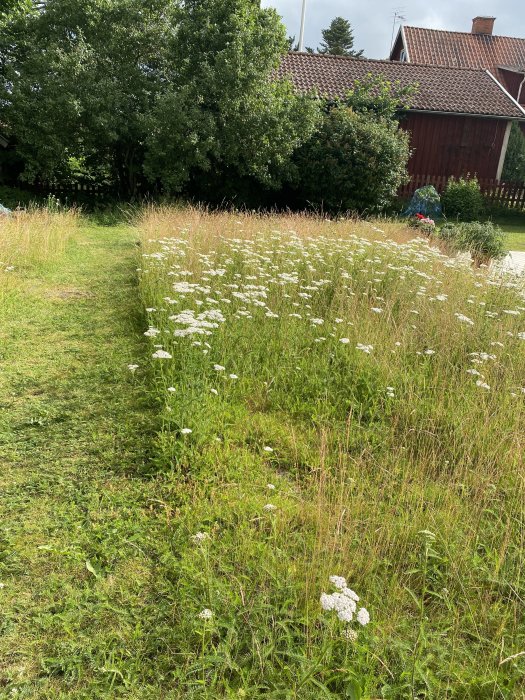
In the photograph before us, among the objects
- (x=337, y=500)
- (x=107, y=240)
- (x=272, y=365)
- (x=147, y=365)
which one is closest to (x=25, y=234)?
(x=107, y=240)

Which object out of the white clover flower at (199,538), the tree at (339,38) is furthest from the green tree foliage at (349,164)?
the tree at (339,38)

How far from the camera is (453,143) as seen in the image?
75.8 feet

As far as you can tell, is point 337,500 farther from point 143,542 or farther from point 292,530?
point 143,542

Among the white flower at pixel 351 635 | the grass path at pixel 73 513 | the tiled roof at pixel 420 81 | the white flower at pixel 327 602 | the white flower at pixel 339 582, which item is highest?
the tiled roof at pixel 420 81

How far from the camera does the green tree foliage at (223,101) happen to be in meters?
13.5

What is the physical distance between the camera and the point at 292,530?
8.15 feet

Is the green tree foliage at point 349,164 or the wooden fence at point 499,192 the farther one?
the wooden fence at point 499,192

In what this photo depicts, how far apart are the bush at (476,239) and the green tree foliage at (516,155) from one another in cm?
1514

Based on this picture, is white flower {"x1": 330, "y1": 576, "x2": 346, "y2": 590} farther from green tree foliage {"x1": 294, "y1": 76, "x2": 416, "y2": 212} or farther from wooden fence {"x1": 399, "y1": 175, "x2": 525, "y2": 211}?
wooden fence {"x1": 399, "y1": 175, "x2": 525, "y2": 211}

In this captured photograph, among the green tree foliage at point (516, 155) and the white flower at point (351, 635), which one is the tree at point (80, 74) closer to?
the white flower at point (351, 635)

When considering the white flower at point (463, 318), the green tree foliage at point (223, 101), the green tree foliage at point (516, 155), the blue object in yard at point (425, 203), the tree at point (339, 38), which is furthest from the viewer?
the tree at point (339, 38)

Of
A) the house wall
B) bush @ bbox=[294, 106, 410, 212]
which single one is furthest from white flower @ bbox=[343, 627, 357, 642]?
the house wall

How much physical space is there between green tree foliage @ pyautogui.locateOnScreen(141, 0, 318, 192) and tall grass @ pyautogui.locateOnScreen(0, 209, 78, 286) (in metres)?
5.65

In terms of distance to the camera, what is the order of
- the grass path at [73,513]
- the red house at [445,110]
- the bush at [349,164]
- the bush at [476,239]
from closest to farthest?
the grass path at [73,513] → the bush at [476,239] → the bush at [349,164] → the red house at [445,110]
